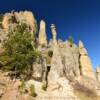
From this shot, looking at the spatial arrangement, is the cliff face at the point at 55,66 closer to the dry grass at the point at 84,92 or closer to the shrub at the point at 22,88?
the shrub at the point at 22,88

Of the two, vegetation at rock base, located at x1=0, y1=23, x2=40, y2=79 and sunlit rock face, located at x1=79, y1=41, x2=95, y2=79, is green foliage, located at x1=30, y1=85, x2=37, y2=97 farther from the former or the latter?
sunlit rock face, located at x1=79, y1=41, x2=95, y2=79

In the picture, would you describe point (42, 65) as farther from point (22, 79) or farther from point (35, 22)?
point (35, 22)

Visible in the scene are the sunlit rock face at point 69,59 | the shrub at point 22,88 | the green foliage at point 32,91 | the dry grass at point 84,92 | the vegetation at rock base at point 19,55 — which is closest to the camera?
the shrub at point 22,88

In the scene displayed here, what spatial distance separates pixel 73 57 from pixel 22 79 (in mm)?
30710

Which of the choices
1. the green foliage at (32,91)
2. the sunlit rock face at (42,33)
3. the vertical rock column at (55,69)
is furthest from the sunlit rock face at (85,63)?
the green foliage at (32,91)

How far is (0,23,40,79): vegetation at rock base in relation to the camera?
47.9 m

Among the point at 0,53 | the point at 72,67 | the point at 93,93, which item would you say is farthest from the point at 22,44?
the point at 93,93

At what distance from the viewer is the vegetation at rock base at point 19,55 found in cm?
4788

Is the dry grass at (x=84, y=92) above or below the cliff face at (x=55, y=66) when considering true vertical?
below

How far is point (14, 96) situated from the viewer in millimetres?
40500

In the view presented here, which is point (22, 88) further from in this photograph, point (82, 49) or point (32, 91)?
point (82, 49)

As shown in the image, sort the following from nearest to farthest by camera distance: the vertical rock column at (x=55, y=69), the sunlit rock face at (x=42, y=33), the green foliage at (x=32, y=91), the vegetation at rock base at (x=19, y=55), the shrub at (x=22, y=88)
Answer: the shrub at (x=22, y=88)
the green foliage at (x=32, y=91)
the vegetation at rock base at (x=19, y=55)
the vertical rock column at (x=55, y=69)
the sunlit rock face at (x=42, y=33)

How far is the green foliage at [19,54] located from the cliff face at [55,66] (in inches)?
115

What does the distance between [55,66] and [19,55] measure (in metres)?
12.2
